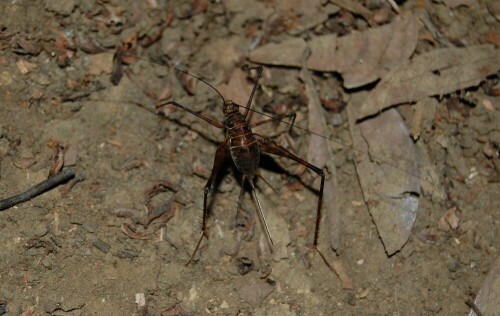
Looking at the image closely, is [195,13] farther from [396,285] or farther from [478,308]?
[478,308]

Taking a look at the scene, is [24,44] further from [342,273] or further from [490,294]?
[490,294]

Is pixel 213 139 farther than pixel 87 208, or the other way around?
pixel 213 139

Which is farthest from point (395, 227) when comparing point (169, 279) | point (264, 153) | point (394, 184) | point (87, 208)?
point (87, 208)

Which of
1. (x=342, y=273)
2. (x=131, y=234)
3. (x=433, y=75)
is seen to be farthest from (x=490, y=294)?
(x=131, y=234)

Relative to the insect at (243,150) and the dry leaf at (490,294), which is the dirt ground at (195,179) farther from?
the insect at (243,150)

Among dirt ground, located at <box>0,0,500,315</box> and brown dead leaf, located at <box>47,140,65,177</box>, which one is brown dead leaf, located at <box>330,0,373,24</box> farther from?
brown dead leaf, located at <box>47,140,65,177</box>

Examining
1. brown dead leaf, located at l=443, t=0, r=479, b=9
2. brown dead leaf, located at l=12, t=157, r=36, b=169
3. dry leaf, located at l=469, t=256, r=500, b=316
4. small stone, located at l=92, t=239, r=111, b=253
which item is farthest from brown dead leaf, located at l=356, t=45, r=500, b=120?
brown dead leaf, located at l=12, t=157, r=36, b=169
